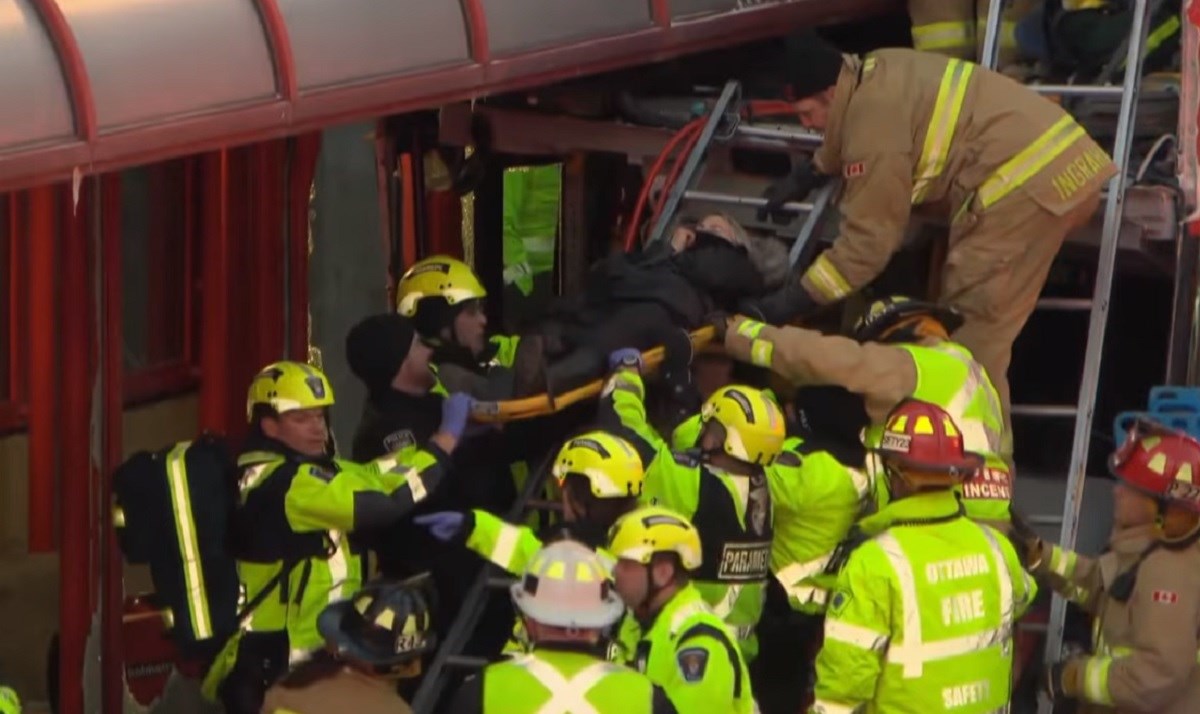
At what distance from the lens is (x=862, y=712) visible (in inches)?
270

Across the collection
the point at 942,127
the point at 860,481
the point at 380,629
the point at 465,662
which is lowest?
the point at 465,662

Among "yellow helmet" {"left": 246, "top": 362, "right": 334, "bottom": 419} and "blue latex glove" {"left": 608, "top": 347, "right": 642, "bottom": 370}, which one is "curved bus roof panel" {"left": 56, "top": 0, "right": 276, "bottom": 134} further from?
"blue latex glove" {"left": 608, "top": 347, "right": 642, "bottom": 370}

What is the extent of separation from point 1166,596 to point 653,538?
6.00ft

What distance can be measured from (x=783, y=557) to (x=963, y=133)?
1.75m

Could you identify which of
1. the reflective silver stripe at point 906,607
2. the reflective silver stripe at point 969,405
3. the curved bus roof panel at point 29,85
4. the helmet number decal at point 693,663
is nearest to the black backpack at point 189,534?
the curved bus roof panel at point 29,85

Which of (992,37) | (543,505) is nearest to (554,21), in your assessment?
(992,37)

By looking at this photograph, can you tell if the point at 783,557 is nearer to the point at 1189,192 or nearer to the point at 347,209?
the point at 1189,192

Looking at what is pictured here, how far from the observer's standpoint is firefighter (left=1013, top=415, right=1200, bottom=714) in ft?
23.1

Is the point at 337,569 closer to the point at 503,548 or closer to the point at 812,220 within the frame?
the point at 503,548

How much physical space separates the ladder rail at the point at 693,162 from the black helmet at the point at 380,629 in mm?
2757

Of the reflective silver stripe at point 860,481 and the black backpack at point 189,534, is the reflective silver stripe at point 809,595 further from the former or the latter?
the black backpack at point 189,534

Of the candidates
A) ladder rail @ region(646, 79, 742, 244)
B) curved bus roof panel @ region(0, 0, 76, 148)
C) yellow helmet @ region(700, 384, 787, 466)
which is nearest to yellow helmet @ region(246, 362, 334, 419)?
curved bus roof panel @ region(0, 0, 76, 148)

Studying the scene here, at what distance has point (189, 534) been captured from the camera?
730 cm

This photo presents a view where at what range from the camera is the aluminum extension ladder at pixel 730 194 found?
8.51m
